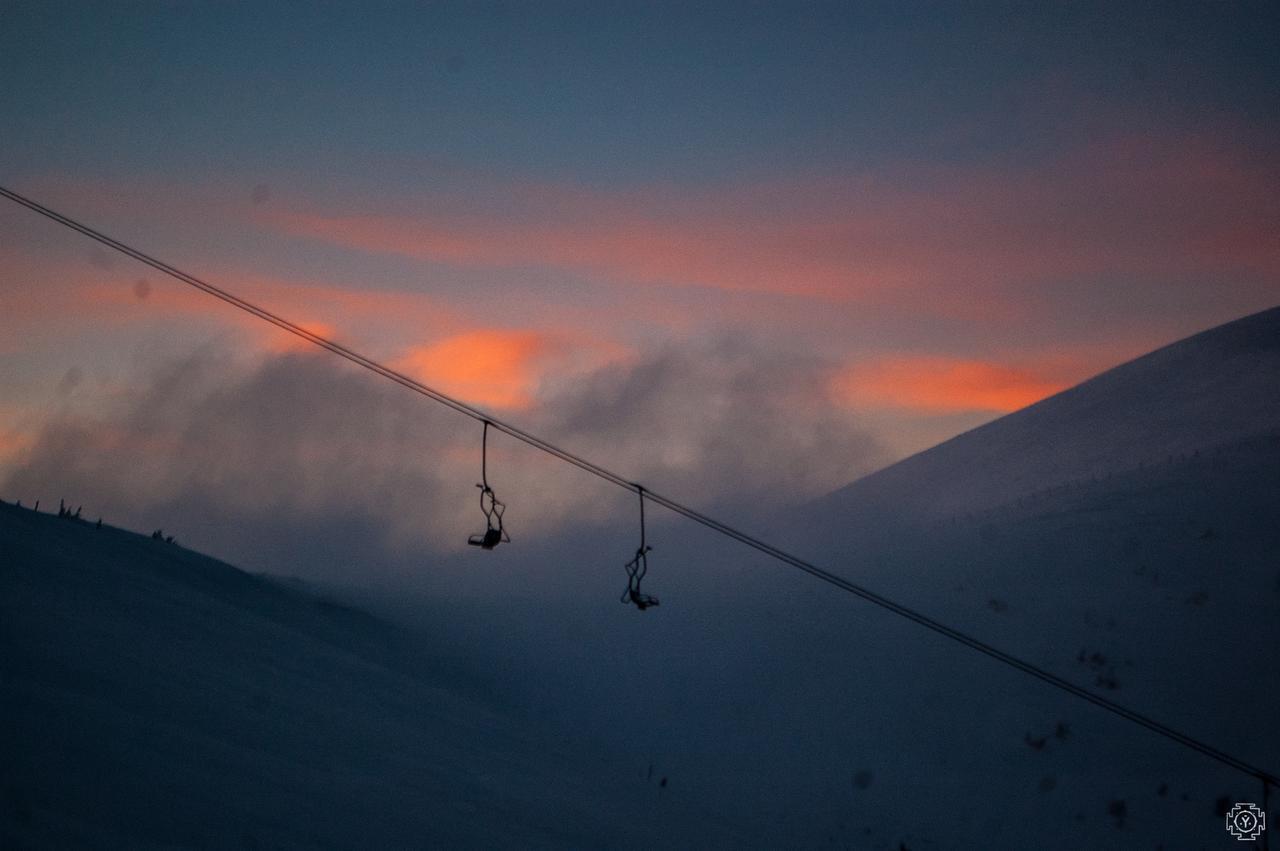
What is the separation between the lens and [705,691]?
28594 millimetres

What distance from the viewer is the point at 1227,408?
43.9 meters

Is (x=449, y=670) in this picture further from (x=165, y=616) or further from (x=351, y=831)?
(x=351, y=831)

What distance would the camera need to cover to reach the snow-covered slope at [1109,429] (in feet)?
138

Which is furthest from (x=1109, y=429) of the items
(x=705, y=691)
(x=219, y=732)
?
(x=219, y=732)

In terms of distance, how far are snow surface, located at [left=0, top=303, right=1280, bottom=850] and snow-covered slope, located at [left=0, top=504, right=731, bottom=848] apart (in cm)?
6

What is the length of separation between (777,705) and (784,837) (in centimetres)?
756

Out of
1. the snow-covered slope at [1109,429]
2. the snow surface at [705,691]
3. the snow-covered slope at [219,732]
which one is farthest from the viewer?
the snow-covered slope at [1109,429]

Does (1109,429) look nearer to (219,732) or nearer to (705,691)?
(705,691)

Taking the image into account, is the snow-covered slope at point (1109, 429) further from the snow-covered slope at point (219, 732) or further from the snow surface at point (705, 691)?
the snow-covered slope at point (219, 732)

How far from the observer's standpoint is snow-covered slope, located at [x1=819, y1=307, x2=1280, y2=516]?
4203 cm

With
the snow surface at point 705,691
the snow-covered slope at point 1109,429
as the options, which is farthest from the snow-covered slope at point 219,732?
the snow-covered slope at point 1109,429

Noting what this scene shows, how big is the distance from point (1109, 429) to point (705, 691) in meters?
31.3

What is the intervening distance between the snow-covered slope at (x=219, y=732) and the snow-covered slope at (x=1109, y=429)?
30511 mm

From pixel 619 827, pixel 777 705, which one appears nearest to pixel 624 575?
pixel 777 705
